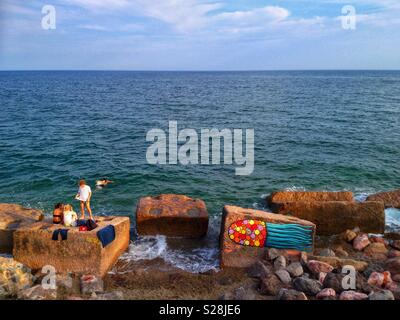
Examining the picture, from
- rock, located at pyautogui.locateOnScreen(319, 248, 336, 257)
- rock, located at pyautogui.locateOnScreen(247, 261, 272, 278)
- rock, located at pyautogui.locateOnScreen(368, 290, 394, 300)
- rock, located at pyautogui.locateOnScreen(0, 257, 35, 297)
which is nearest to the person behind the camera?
rock, located at pyautogui.locateOnScreen(368, 290, 394, 300)

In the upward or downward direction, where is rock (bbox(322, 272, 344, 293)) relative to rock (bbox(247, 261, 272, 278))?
upward

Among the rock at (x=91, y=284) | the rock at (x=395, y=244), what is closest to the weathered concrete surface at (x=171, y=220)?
the rock at (x=91, y=284)

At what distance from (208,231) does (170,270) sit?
312 cm

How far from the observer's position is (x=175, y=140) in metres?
29.9

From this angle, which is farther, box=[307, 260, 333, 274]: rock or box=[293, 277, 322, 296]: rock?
box=[307, 260, 333, 274]: rock

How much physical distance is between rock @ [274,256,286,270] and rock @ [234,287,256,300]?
1.36m

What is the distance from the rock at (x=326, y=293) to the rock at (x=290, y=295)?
1.53ft

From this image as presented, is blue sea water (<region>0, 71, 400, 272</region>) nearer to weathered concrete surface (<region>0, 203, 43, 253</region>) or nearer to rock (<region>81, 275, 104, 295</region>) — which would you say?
weathered concrete surface (<region>0, 203, 43, 253</region>)

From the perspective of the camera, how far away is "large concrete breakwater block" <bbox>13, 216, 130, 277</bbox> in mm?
10641

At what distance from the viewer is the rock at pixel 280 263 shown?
1079 centimetres

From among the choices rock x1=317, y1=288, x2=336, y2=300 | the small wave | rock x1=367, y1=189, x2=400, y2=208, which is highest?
rock x1=367, y1=189, x2=400, y2=208

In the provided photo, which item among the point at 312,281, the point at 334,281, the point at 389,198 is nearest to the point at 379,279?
the point at 334,281

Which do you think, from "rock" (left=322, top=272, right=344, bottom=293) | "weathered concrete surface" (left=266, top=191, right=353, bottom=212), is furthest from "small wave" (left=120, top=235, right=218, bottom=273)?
"weathered concrete surface" (left=266, top=191, right=353, bottom=212)
